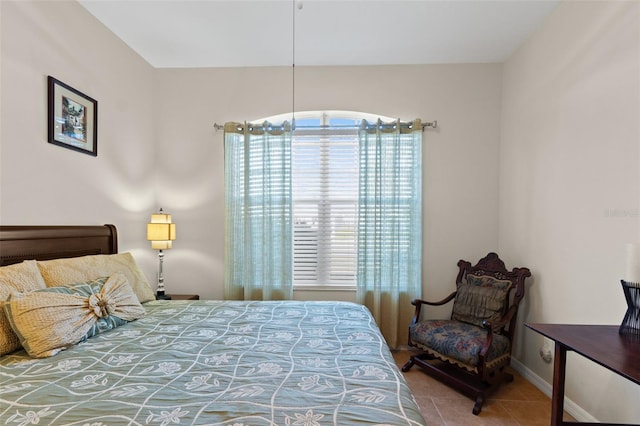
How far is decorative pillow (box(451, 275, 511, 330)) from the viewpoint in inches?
102

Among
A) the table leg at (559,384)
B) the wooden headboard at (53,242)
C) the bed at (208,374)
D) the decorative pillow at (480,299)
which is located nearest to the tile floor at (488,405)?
the decorative pillow at (480,299)

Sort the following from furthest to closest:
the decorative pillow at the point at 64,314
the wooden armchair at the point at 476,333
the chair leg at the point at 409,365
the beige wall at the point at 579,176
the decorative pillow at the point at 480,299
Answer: the chair leg at the point at 409,365 < the decorative pillow at the point at 480,299 < the wooden armchair at the point at 476,333 < the beige wall at the point at 579,176 < the decorative pillow at the point at 64,314

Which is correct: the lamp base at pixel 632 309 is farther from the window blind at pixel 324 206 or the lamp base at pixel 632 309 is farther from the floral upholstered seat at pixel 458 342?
the window blind at pixel 324 206

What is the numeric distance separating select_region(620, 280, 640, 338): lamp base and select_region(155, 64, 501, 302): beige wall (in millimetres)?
1655

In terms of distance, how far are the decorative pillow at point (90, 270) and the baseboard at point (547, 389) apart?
3.27 metres

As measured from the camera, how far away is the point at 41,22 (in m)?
2.07

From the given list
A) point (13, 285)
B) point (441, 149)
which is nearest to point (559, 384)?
point (441, 149)

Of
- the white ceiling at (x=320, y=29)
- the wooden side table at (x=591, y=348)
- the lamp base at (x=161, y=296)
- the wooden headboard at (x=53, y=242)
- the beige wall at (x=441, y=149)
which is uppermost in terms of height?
the white ceiling at (x=320, y=29)

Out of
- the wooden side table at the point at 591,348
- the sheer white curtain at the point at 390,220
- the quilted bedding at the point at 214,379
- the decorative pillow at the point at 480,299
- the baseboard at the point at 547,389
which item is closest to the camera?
the quilted bedding at the point at 214,379

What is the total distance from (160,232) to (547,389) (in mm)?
3635

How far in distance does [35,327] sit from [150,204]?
205 cm

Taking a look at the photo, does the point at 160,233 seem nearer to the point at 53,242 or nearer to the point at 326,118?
the point at 53,242

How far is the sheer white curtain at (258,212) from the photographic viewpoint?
3240mm

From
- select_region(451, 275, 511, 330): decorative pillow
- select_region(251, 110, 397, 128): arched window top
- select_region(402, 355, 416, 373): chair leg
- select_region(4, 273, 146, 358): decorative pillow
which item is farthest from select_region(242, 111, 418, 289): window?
select_region(4, 273, 146, 358): decorative pillow
